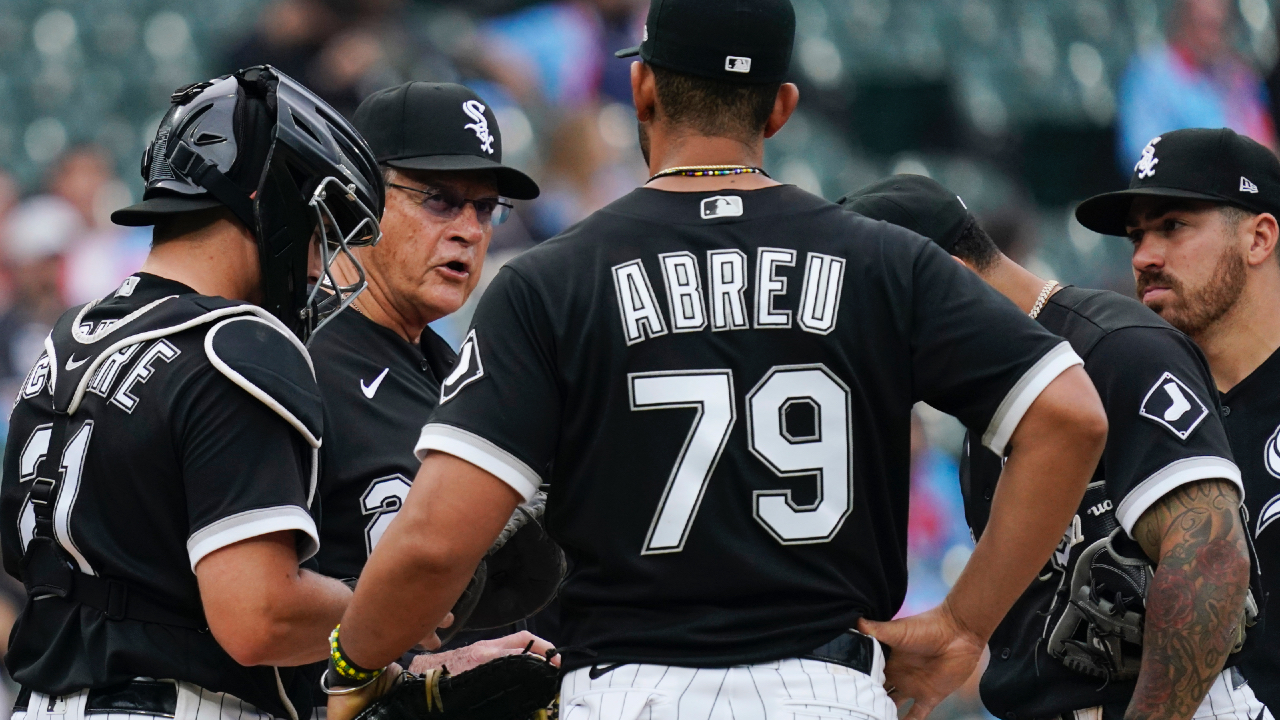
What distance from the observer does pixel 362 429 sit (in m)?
3.33

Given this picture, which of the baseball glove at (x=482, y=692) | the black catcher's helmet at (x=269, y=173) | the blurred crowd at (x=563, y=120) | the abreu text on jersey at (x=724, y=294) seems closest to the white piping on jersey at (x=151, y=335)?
the black catcher's helmet at (x=269, y=173)

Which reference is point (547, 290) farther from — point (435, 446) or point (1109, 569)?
point (1109, 569)

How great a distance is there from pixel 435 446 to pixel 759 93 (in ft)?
2.91

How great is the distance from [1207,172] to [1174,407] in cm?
104

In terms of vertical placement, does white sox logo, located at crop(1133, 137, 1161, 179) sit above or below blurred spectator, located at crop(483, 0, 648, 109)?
above

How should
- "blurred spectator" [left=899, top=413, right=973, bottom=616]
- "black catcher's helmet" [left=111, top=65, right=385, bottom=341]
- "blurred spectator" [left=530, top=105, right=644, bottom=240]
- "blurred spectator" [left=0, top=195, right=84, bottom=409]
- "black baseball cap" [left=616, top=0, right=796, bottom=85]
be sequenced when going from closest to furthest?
1. "black baseball cap" [left=616, top=0, right=796, bottom=85]
2. "black catcher's helmet" [left=111, top=65, right=385, bottom=341]
3. "blurred spectator" [left=0, top=195, right=84, bottom=409]
4. "blurred spectator" [left=899, top=413, right=973, bottom=616]
5. "blurred spectator" [left=530, top=105, right=644, bottom=240]

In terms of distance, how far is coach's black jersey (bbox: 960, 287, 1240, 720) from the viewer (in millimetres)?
3287

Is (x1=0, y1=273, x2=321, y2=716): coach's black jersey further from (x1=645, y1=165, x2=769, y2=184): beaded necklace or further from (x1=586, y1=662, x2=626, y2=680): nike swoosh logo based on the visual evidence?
(x1=645, y1=165, x2=769, y2=184): beaded necklace

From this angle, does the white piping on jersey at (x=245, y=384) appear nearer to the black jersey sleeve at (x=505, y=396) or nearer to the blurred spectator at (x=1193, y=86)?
the black jersey sleeve at (x=505, y=396)

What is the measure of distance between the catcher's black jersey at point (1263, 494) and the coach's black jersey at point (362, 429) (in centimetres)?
227

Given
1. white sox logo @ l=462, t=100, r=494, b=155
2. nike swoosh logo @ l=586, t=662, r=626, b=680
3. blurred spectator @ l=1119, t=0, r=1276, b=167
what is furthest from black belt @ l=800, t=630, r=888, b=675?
blurred spectator @ l=1119, t=0, r=1276, b=167

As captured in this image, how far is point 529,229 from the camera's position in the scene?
9.10 meters

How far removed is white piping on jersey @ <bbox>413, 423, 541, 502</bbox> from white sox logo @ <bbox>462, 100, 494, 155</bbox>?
5.96 feet

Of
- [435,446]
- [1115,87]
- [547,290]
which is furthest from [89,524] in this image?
[1115,87]
